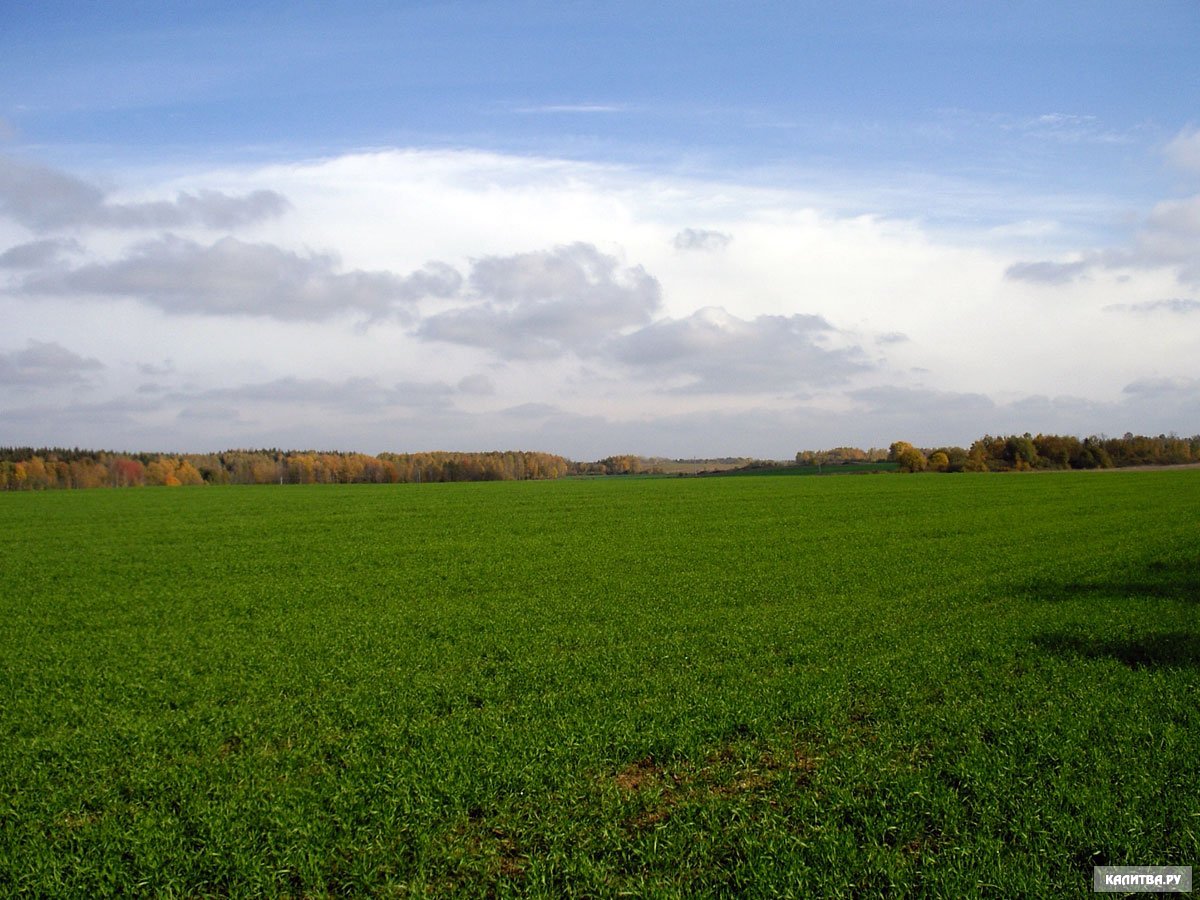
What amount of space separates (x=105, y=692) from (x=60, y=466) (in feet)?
438

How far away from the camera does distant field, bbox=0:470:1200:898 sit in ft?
19.9

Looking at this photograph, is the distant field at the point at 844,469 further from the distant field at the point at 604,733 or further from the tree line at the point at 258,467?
the distant field at the point at 604,733

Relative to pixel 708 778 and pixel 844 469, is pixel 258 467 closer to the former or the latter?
pixel 844 469

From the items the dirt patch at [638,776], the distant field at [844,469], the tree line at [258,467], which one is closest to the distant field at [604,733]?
the dirt patch at [638,776]

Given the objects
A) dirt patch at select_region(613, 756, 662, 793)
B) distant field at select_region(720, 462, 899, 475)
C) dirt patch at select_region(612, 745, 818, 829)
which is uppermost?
distant field at select_region(720, 462, 899, 475)

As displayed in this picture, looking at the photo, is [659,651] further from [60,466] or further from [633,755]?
[60,466]

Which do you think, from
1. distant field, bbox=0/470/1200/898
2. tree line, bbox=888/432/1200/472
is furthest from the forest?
distant field, bbox=0/470/1200/898

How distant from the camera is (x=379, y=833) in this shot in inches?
258

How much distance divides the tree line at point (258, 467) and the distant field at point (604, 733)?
11556 centimetres

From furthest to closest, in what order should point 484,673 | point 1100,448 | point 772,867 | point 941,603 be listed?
1. point 1100,448
2. point 941,603
3. point 484,673
4. point 772,867

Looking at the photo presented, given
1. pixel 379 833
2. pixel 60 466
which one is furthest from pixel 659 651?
pixel 60 466

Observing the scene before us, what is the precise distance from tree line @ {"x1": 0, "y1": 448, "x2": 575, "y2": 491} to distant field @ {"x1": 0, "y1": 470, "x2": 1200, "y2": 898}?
115563 millimetres

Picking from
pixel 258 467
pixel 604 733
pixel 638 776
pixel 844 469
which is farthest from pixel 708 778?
pixel 258 467

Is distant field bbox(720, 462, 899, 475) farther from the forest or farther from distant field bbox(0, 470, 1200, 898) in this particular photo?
distant field bbox(0, 470, 1200, 898)
